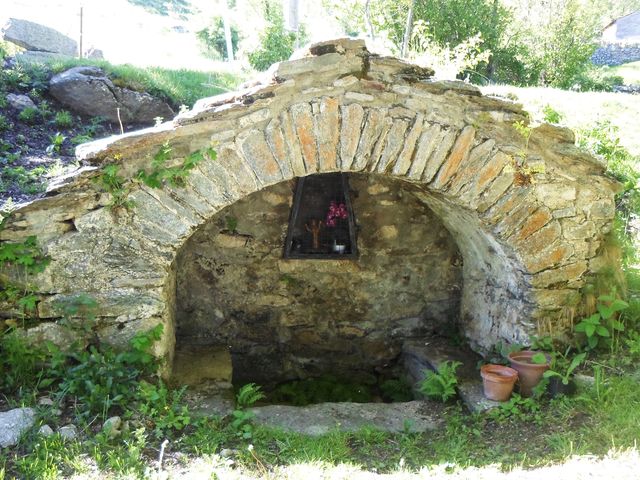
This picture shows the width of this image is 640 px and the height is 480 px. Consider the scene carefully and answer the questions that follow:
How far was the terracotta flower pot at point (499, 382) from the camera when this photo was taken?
3711 mm

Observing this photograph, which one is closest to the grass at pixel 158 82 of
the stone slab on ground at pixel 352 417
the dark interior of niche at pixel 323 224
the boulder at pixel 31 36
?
the boulder at pixel 31 36

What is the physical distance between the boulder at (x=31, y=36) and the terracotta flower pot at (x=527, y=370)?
9.43m

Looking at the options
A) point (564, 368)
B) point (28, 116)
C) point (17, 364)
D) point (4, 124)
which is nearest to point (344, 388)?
point (564, 368)

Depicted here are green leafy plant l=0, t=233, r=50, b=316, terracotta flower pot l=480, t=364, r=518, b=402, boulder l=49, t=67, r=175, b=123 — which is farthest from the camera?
boulder l=49, t=67, r=175, b=123

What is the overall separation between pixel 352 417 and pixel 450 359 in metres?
1.14

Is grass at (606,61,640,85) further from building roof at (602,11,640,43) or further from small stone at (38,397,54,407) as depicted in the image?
→ small stone at (38,397,54,407)

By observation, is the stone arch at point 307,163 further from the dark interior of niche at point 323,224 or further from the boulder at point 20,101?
the boulder at point 20,101

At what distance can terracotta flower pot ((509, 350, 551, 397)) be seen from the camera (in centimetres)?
371

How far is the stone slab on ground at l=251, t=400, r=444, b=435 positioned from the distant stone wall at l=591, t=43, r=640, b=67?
2164 centimetres

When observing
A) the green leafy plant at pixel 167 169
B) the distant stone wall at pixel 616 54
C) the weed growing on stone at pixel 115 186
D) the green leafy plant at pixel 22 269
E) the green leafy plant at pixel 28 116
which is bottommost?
the green leafy plant at pixel 22 269

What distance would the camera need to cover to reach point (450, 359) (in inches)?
179

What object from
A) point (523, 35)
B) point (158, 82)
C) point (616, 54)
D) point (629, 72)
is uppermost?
point (616, 54)

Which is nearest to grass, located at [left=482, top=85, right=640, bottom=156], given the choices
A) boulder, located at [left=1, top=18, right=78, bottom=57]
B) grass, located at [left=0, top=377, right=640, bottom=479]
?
grass, located at [left=0, top=377, right=640, bottom=479]

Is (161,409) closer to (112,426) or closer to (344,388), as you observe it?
(112,426)
